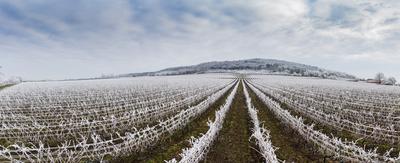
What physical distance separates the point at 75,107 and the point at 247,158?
54.0 ft

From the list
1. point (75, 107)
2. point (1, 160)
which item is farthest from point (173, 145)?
point (75, 107)

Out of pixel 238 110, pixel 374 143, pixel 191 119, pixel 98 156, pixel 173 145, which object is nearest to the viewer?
pixel 98 156

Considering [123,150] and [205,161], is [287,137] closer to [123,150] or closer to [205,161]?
[205,161]

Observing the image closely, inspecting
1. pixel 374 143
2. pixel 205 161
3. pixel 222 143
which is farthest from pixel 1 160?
pixel 374 143

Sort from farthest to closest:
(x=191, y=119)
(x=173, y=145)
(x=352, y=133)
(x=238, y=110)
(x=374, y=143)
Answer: (x=238, y=110), (x=191, y=119), (x=352, y=133), (x=374, y=143), (x=173, y=145)

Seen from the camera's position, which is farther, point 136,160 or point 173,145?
point 173,145

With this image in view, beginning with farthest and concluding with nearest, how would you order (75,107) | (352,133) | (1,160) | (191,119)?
1. (75,107)
2. (191,119)
3. (352,133)
4. (1,160)

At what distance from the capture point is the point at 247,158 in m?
8.38

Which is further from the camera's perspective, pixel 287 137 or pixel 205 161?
pixel 287 137

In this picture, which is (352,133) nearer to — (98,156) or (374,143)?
(374,143)

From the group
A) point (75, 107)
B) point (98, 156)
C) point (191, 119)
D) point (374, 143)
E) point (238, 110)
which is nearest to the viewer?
point (98, 156)

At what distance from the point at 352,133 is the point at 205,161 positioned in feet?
25.9

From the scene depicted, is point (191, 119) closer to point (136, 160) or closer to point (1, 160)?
point (136, 160)

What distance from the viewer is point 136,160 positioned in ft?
27.2
